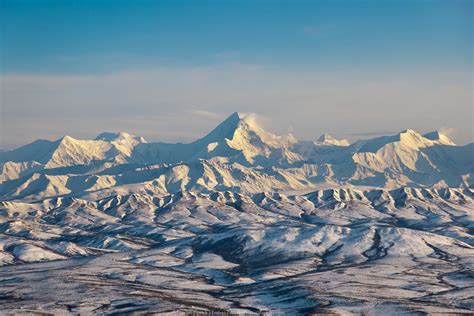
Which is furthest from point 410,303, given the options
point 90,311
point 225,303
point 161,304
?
point 90,311

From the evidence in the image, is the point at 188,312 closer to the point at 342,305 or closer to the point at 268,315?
the point at 268,315

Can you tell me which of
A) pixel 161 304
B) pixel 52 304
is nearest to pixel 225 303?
pixel 161 304

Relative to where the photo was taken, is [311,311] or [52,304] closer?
[311,311]

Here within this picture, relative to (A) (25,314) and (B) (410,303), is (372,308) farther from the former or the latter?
(A) (25,314)

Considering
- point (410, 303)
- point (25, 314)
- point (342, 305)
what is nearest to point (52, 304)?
point (25, 314)

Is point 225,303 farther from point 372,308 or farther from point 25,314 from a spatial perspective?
point 25,314

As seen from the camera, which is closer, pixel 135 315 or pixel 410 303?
pixel 135 315

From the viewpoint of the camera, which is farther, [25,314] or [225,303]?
[225,303]

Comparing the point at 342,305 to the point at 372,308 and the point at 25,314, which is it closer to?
the point at 372,308
